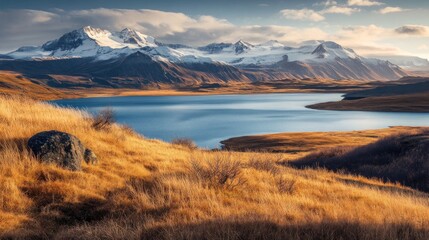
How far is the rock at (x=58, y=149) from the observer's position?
10750 mm

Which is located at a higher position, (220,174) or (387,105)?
(220,174)

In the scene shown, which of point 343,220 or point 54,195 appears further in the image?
point 54,195

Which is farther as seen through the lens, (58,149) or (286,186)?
(286,186)

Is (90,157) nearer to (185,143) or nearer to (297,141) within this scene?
(185,143)

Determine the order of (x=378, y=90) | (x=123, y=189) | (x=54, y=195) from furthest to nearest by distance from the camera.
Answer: (x=378, y=90) → (x=123, y=189) → (x=54, y=195)

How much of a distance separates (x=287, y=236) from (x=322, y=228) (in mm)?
741

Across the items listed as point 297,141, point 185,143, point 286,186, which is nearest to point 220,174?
point 286,186

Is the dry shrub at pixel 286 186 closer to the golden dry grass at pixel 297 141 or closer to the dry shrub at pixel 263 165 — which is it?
the dry shrub at pixel 263 165

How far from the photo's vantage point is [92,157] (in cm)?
1190

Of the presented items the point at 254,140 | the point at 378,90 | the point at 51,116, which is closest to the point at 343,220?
the point at 51,116

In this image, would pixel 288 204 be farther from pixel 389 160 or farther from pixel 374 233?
pixel 389 160

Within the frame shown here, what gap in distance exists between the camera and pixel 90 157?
38.8 ft

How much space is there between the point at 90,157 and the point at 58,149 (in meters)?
1.09

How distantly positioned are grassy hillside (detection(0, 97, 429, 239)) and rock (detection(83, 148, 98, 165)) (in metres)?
0.25
